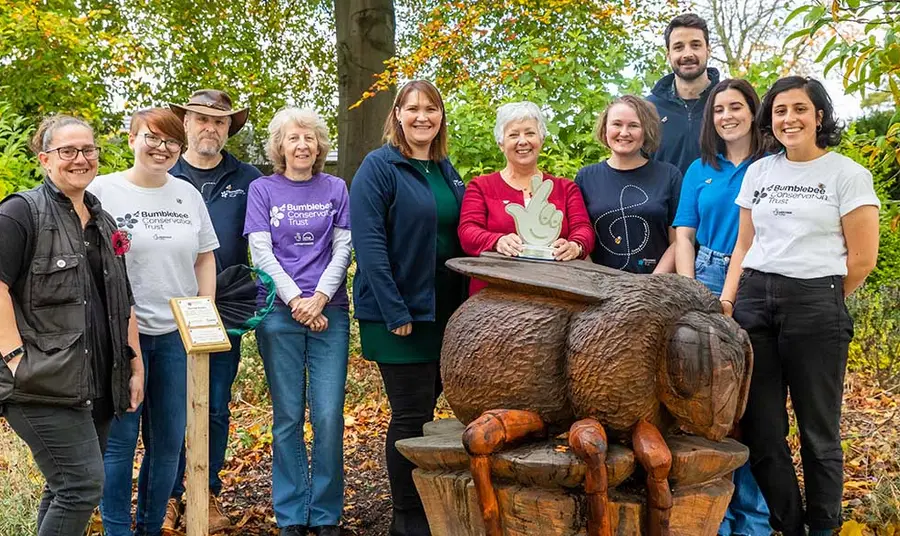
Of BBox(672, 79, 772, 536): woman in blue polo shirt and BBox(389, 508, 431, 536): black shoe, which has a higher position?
BBox(672, 79, 772, 536): woman in blue polo shirt

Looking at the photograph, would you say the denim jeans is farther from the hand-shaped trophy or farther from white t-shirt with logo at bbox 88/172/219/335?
white t-shirt with logo at bbox 88/172/219/335

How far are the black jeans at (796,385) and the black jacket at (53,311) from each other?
252cm

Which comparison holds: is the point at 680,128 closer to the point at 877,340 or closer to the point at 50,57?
the point at 877,340

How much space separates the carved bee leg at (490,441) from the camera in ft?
8.36

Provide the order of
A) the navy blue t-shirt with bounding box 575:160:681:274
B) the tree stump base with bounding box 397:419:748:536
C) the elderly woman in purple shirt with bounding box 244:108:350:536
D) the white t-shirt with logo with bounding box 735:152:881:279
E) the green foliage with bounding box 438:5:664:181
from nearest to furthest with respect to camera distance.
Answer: the tree stump base with bounding box 397:419:748:536 < the white t-shirt with logo with bounding box 735:152:881:279 < the navy blue t-shirt with bounding box 575:160:681:274 < the elderly woman in purple shirt with bounding box 244:108:350:536 < the green foliage with bounding box 438:5:664:181

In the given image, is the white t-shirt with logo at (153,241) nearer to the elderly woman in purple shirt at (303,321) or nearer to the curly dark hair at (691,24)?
the elderly woman in purple shirt at (303,321)

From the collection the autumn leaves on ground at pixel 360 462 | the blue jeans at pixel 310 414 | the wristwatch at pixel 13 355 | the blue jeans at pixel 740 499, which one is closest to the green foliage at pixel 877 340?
the autumn leaves on ground at pixel 360 462

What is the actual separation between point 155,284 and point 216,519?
142cm

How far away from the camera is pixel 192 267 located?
350 centimetres

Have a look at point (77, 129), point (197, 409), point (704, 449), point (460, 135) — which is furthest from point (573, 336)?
point (460, 135)

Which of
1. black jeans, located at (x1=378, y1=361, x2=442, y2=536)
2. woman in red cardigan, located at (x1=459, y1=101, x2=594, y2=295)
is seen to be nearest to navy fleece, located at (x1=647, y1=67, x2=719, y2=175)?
woman in red cardigan, located at (x1=459, y1=101, x2=594, y2=295)

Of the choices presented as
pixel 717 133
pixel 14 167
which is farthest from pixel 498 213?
pixel 14 167

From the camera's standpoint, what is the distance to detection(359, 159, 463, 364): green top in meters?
3.49

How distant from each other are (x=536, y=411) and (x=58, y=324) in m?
1.68
